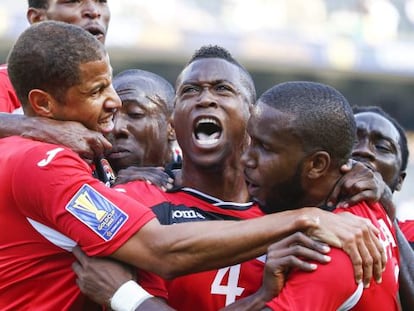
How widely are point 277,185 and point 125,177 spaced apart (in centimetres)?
76

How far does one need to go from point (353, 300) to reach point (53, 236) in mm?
1101

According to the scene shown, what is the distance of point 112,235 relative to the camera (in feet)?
10.9

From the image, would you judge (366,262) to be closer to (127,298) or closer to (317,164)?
(317,164)

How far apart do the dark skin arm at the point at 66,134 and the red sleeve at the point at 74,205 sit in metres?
0.16

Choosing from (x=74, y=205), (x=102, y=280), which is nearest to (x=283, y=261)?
(x=102, y=280)

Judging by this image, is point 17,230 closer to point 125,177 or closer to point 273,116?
point 125,177

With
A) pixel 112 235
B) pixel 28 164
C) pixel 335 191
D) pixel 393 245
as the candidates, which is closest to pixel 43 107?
pixel 28 164

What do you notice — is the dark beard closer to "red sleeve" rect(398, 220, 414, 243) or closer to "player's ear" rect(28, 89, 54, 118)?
"player's ear" rect(28, 89, 54, 118)

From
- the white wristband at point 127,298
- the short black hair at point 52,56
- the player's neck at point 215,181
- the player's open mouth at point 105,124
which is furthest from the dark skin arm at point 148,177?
the white wristband at point 127,298

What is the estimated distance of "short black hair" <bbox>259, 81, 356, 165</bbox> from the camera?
3492mm

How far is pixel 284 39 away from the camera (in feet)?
52.8

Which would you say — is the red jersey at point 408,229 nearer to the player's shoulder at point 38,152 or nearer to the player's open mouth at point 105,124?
the player's open mouth at point 105,124

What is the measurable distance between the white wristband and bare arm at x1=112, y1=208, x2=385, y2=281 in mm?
93

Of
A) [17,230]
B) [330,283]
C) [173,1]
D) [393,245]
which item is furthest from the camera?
[173,1]
